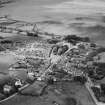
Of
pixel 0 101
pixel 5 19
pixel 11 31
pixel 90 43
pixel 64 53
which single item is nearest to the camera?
pixel 0 101

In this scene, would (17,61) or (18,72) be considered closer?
(18,72)

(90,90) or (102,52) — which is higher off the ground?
(102,52)

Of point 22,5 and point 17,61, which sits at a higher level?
point 22,5

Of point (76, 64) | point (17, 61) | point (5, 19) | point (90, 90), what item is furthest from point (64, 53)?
point (5, 19)

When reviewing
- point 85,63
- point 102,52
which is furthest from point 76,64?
point 102,52

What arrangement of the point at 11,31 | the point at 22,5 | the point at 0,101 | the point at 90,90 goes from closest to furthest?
the point at 0,101 → the point at 90,90 → the point at 11,31 → the point at 22,5

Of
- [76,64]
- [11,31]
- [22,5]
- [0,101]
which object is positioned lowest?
[0,101]

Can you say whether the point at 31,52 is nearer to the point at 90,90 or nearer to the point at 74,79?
the point at 74,79

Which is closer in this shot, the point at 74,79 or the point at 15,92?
the point at 15,92

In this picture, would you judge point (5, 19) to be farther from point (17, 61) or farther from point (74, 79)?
point (74, 79)
